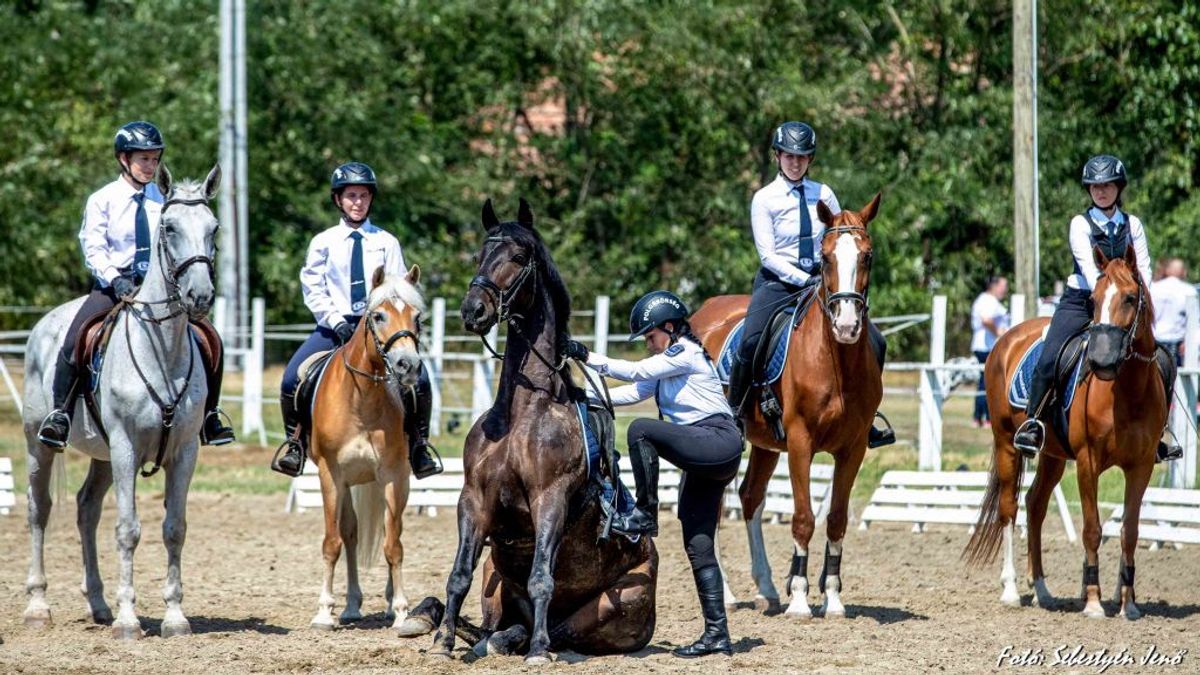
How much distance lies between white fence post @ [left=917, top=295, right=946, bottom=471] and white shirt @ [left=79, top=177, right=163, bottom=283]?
983cm

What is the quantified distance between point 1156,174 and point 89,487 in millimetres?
21096

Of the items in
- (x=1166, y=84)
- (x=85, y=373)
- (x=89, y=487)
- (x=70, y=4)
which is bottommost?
(x=89, y=487)

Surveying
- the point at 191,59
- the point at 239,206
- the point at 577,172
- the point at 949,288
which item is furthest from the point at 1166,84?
the point at 191,59

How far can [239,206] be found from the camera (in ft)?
94.8

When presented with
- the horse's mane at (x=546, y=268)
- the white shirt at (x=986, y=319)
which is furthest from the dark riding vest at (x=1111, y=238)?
the white shirt at (x=986, y=319)

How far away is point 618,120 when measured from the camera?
111 ft

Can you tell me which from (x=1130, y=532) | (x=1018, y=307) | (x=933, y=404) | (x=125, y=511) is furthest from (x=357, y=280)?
(x=933, y=404)

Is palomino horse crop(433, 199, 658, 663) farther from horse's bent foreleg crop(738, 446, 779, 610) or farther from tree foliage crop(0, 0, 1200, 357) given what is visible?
tree foliage crop(0, 0, 1200, 357)

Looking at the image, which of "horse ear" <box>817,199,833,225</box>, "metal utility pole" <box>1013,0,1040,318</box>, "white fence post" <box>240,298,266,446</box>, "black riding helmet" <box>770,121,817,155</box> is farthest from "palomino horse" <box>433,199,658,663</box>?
"white fence post" <box>240,298,266,446</box>

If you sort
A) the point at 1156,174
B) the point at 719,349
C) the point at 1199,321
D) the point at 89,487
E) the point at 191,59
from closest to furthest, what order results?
the point at 89,487
the point at 719,349
the point at 1199,321
the point at 1156,174
the point at 191,59

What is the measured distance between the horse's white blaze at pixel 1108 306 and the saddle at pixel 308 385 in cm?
504

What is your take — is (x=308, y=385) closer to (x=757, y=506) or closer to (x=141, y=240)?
(x=141, y=240)

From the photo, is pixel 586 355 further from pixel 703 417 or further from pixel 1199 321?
pixel 1199 321

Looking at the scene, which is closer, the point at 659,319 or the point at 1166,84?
the point at 659,319
